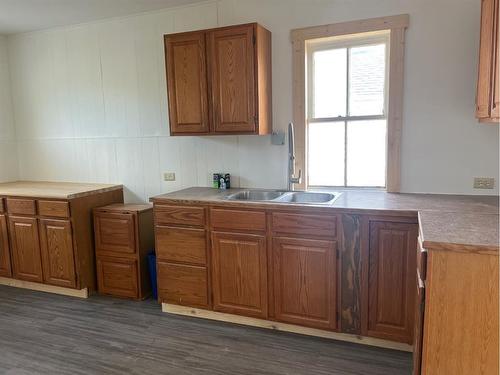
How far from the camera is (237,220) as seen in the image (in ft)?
8.79

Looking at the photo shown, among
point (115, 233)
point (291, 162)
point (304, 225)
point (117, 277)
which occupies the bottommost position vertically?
point (117, 277)

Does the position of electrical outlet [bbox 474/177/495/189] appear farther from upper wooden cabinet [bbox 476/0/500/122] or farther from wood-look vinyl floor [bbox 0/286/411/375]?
wood-look vinyl floor [bbox 0/286/411/375]

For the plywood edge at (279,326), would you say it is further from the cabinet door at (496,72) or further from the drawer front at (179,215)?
the cabinet door at (496,72)

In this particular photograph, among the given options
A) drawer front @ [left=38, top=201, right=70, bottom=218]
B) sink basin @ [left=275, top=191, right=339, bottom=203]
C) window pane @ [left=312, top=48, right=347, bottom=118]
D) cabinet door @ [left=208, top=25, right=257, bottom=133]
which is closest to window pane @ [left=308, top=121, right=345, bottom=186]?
window pane @ [left=312, top=48, right=347, bottom=118]

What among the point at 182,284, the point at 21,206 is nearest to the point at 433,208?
the point at 182,284

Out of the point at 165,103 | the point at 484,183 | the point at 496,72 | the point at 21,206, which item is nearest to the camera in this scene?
the point at 496,72

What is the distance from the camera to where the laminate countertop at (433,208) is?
1.56 m

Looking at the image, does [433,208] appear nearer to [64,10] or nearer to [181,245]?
[181,245]

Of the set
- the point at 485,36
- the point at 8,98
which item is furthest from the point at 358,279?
the point at 8,98

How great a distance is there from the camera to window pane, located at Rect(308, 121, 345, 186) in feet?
10.1

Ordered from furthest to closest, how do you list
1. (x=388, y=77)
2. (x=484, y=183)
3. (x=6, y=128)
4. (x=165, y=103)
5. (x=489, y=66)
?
(x=6, y=128) < (x=165, y=103) < (x=388, y=77) < (x=484, y=183) < (x=489, y=66)

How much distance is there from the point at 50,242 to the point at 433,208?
3.14 metres

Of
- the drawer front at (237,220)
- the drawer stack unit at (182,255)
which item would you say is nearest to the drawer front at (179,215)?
the drawer stack unit at (182,255)

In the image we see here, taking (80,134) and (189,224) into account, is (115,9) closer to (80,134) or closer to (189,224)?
(80,134)
